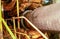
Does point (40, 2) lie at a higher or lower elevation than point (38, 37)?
higher

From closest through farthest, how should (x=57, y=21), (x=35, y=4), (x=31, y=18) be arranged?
(x=57, y=21) < (x=31, y=18) < (x=35, y=4)

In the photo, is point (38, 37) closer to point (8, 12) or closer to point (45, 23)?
point (8, 12)

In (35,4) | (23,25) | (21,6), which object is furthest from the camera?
(35,4)

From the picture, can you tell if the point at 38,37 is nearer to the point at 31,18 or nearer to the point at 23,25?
the point at 23,25

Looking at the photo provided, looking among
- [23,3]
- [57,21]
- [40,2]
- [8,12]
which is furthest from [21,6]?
[57,21]

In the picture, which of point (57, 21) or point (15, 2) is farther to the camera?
point (15, 2)

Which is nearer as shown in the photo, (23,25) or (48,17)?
(48,17)

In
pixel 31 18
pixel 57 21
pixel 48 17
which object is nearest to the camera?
pixel 57 21

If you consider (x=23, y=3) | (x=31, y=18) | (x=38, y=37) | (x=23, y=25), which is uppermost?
(x=23, y=3)

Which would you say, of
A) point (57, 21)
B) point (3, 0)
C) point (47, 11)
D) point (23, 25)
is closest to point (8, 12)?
point (3, 0)
